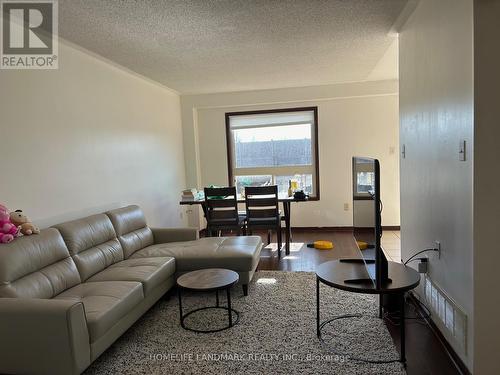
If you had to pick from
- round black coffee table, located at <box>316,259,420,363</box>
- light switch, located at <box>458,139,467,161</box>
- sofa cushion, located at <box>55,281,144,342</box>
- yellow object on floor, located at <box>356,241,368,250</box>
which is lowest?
sofa cushion, located at <box>55,281,144,342</box>

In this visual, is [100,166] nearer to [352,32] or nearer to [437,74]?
[352,32]

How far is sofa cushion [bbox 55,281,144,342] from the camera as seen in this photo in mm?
2176

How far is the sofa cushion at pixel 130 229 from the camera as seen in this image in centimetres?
357

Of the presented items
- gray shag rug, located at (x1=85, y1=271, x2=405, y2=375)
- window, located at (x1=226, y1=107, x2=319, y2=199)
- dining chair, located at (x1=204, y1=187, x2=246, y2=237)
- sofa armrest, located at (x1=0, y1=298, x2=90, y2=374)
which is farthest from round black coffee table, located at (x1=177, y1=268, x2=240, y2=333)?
window, located at (x1=226, y1=107, x2=319, y2=199)

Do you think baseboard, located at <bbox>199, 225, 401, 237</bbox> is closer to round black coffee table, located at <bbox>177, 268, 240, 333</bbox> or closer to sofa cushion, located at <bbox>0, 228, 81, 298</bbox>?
round black coffee table, located at <bbox>177, 268, 240, 333</bbox>

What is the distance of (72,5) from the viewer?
2613 millimetres

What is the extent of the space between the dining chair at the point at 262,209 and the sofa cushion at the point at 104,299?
7.46 feet

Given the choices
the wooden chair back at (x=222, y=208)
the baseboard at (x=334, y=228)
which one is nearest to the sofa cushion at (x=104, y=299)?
the wooden chair back at (x=222, y=208)

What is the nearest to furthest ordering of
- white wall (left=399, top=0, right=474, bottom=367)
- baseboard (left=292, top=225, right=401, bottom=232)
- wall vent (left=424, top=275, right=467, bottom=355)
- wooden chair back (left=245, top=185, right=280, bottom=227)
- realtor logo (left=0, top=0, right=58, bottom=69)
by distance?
white wall (left=399, top=0, right=474, bottom=367) → wall vent (left=424, top=275, right=467, bottom=355) → realtor logo (left=0, top=0, right=58, bottom=69) → wooden chair back (left=245, top=185, right=280, bottom=227) → baseboard (left=292, top=225, right=401, bottom=232)

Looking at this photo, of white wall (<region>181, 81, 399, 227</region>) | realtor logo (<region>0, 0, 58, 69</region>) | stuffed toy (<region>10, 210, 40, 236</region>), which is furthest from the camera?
white wall (<region>181, 81, 399, 227</region>)

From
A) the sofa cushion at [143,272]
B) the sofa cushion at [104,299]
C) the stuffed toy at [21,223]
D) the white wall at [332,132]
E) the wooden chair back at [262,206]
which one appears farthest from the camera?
the white wall at [332,132]

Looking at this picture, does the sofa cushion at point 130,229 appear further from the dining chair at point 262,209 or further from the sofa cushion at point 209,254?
the dining chair at point 262,209

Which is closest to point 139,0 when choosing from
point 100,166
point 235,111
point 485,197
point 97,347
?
point 100,166

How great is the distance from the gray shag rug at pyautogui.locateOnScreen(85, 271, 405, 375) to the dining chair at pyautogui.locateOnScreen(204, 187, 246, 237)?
148cm
